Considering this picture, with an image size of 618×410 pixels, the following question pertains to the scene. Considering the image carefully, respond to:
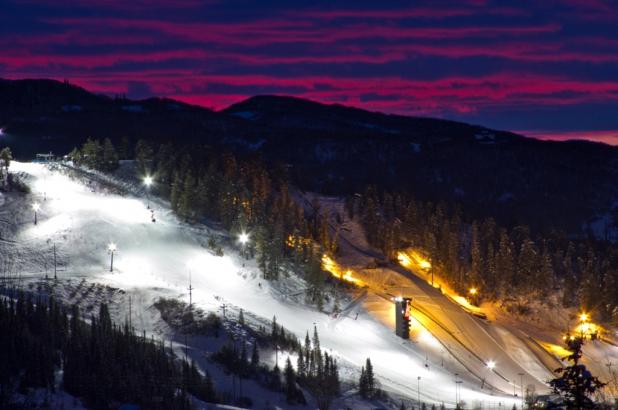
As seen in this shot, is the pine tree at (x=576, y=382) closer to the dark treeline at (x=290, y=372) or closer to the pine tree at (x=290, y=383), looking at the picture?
the dark treeline at (x=290, y=372)

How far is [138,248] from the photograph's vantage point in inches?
4154

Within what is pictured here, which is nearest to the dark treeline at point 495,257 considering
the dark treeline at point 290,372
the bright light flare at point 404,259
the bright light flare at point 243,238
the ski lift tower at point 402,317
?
the bright light flare at point 404,259

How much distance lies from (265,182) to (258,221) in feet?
68.4

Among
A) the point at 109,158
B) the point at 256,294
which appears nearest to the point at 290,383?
the point at 256,294

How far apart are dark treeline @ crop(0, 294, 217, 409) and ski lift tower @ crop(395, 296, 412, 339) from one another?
38.2 meters

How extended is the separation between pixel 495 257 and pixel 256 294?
50887 millimetres

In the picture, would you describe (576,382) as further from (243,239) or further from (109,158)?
(109,158)

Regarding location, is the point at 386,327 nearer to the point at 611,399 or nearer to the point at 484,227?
the point at 611,399

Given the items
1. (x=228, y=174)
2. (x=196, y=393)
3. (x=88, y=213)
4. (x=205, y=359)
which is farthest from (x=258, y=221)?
(x=196, y=393)

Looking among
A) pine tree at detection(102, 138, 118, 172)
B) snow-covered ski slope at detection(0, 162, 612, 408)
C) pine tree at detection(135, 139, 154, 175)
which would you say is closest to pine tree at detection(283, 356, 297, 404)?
snow-covered ski slope at detection(0, 162, 612, 408)

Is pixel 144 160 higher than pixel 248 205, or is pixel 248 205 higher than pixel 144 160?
pixel 144 160

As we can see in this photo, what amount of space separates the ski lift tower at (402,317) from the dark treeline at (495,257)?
99.3ft

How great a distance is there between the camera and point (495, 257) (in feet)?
429

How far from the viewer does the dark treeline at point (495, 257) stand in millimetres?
127938
